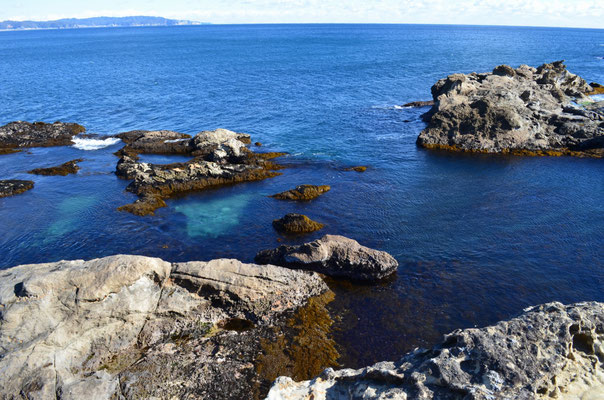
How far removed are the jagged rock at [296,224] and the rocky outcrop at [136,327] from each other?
8.67m

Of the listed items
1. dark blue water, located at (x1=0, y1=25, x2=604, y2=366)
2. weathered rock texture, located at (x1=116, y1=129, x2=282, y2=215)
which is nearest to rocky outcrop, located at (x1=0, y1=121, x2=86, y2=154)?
dark blue water, located at (x1=0, y1=25, x2=604, y2=366)

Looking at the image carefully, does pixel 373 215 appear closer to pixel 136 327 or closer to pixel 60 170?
pixel 136 327

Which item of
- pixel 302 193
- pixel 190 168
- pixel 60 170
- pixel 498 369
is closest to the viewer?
pixel 498 369

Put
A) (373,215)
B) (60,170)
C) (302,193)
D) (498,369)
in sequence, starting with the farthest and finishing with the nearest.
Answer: (60,170) → (302,193) → (373,215) → (498,369)

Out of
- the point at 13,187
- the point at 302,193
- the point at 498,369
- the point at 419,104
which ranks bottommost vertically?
the point at 302,193

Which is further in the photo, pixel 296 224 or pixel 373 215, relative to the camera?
pixel 373 215

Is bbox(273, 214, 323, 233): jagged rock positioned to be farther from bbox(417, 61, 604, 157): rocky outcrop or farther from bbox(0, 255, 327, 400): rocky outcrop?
bbox(417, 61, 604, 157): rocky outcrop

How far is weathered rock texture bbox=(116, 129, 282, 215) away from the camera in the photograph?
37.9 meters

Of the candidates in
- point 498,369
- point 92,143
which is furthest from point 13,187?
point 498,369

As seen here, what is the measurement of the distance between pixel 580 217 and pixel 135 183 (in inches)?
1555

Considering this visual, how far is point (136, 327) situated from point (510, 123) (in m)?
46.7

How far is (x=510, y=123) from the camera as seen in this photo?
47.9 m

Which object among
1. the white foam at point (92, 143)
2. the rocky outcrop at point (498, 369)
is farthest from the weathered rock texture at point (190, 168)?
the rocky outcrop at point (498, 369)

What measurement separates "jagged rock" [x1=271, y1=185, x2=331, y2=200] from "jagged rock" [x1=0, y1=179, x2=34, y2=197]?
24.8 m
